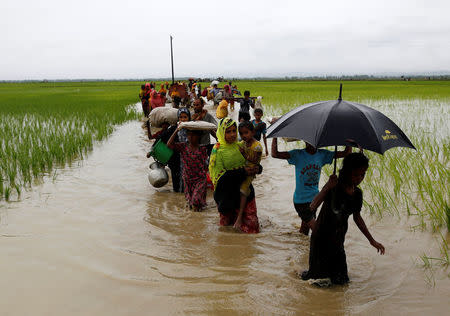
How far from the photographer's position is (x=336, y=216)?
A: 8.00ft

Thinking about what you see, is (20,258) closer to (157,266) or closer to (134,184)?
(157,266)

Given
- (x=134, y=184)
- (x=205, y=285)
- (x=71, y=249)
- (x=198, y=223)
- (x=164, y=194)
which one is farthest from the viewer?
(x=134, y=184)

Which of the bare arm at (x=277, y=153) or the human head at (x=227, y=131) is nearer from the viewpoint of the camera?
the bare arm at (x=277, y=153)

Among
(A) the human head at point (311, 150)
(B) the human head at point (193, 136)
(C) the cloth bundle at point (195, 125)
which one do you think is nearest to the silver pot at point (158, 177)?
(B) the human head at point (193, 136)

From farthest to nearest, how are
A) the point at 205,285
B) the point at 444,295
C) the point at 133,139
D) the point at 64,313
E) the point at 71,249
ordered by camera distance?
the point at 133,139 < the point at 71,249 < the point at 205,285 < the point at 444,295 < the point at 64,313

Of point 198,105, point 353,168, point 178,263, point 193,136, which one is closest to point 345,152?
point 353,168

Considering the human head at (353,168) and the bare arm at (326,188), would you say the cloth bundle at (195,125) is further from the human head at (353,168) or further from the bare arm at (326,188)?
the human head at (353,168)

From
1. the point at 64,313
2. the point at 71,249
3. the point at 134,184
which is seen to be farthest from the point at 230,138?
the point at 134,184

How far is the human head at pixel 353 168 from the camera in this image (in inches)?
90.0

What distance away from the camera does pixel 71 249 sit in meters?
3.34

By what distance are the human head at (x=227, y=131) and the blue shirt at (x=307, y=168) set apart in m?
0.63

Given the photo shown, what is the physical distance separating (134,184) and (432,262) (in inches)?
160

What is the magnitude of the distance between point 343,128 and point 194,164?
2.33m

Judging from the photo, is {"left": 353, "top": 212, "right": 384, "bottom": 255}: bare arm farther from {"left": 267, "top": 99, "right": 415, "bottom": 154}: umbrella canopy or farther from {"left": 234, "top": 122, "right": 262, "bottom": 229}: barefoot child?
{"left": 234, "top": 122, "right": 262, "bottom": 229}: barefoot child
